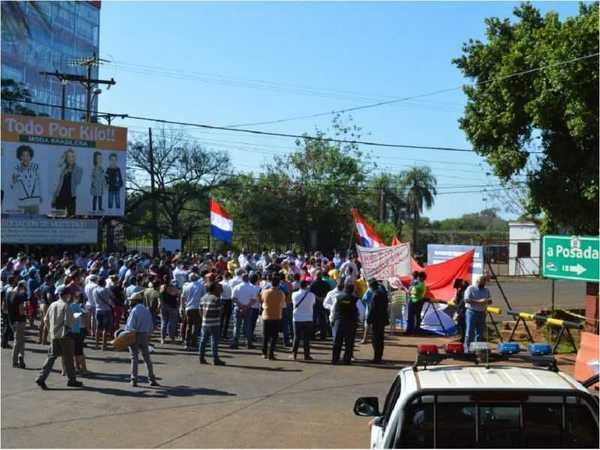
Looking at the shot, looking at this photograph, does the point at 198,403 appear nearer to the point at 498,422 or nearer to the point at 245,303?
the point at 245,303

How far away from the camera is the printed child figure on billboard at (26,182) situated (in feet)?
117

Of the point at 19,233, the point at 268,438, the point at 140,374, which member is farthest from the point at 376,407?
the point at 19,233

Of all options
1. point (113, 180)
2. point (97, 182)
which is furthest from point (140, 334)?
point (113, 180)

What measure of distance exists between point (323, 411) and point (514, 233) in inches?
1883

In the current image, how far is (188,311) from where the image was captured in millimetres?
16438

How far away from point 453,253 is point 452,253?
37 millimetres

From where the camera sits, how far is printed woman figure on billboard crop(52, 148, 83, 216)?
36.9m

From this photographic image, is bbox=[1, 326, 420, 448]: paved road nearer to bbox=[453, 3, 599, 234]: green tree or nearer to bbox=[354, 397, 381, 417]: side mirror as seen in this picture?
bbox=[354, 397, 381, 417]: side mirror

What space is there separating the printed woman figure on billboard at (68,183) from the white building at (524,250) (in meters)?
25.2

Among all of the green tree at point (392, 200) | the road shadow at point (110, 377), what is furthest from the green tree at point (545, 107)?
the green tree at point (392, 200)

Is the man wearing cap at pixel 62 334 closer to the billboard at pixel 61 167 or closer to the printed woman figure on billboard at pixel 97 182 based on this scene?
the billboard at pixel 61 167

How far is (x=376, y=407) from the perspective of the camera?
6.14 meters

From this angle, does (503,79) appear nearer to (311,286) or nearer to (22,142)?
(311,286)

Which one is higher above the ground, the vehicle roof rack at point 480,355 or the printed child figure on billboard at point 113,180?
the printed child figure on billboard at point 113,180
